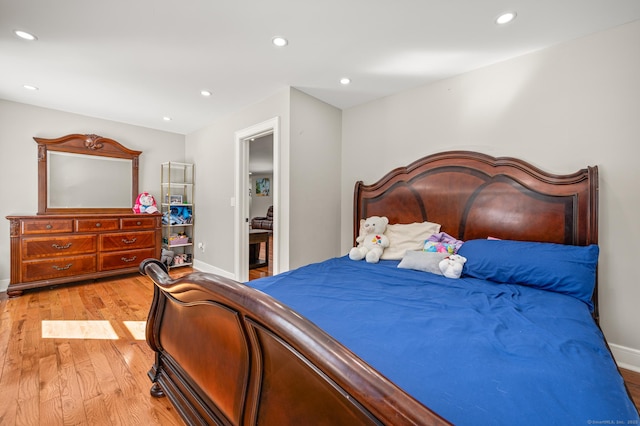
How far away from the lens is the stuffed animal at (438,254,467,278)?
1849 millimetres

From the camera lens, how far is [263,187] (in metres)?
9.14

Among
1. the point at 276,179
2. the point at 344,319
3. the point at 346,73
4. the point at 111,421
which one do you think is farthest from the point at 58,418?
the point at 346,73

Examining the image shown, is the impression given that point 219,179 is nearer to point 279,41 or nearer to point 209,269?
point 209,269

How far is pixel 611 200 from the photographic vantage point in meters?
1.86

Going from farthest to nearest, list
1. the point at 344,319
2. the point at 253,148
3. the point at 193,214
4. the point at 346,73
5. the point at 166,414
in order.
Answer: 1. the point at 253,148
2. the point at 193,214
3. the point at 346,73
4. the point at 166,414
5. the point at 344,319

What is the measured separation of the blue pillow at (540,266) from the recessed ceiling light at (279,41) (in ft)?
6.99

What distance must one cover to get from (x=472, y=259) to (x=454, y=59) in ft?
5.51

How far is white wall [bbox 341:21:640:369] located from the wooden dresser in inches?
159

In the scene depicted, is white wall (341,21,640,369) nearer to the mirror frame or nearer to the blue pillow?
the blue pillow

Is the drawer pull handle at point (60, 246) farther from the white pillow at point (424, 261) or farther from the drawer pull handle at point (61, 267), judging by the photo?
the white pillow at point (424, 261)

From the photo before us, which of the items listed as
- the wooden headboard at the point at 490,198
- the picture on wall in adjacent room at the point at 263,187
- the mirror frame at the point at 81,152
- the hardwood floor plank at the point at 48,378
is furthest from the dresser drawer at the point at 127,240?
the picture on wall in adjacent room at the point at 263,187

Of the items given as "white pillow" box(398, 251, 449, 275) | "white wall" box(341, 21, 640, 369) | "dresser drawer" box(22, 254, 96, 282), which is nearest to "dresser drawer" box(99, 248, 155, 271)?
"dresser drawer" box(22, 254, 96, 282)

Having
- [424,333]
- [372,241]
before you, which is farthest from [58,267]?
[424,333]

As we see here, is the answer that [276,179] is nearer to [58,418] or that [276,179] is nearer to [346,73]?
[346,73]
